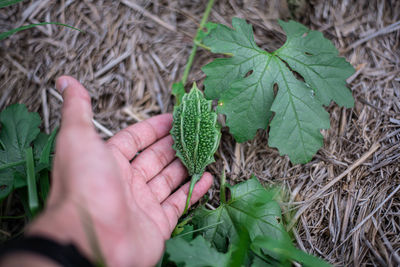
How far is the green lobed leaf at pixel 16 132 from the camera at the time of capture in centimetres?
231

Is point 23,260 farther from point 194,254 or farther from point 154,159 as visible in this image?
point 154,159

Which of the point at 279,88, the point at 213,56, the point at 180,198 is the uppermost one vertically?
the point at 213,56

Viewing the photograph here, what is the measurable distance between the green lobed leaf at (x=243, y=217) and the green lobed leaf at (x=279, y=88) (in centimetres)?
37

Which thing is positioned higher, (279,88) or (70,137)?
(279,88)

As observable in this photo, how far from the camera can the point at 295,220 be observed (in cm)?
230

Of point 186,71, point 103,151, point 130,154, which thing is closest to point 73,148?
point 103,151

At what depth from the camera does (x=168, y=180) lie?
2.40m

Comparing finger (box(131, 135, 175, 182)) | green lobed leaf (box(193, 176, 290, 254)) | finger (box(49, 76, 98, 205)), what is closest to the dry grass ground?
green lobed leaf (box(193, 176, 290, 254))

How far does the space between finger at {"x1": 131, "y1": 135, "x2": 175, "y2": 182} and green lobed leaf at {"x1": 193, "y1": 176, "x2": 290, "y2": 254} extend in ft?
1.53

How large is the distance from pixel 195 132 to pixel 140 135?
1.71 feet

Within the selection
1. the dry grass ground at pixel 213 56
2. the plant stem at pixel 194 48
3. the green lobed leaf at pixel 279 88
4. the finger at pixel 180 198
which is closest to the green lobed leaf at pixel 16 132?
the dry grass ground at pixel 213 56

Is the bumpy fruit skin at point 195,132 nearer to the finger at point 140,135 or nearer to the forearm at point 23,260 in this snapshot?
the finger at point 140,135

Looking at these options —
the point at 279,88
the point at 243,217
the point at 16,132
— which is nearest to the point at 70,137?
the point at 16,132

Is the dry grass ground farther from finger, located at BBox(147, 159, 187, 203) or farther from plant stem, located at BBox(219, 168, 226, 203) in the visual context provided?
finger, located at BBox(147, 159, 187, 203)
